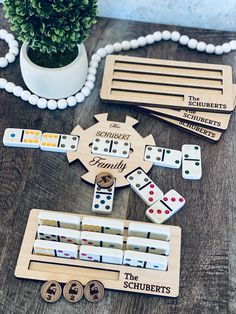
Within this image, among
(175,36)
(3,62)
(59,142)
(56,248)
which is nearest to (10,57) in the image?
(3,62)

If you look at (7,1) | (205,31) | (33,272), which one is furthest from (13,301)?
(205,31)

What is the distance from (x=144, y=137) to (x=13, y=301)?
389 mm

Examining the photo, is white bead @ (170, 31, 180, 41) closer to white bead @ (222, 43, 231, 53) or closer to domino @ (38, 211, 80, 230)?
white bead @ (222, 43, 231, 53)

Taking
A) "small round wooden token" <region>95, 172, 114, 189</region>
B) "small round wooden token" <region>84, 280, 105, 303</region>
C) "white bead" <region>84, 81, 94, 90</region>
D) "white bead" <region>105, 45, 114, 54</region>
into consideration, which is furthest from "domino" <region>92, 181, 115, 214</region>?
"white bead" <region>105, 45, 114, 54</region>

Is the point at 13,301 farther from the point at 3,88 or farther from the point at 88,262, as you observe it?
the point at 3,88

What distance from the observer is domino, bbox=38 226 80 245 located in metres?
0.83

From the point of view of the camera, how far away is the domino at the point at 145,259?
82 centimetres

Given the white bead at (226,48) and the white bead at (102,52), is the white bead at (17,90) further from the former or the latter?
the white bead at (226,48)

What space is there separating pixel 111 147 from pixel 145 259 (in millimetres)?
243

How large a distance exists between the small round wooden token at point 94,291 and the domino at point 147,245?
0.25 ft

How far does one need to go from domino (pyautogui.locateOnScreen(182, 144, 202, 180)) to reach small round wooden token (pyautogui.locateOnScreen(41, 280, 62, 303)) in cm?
31

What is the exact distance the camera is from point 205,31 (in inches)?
46.3

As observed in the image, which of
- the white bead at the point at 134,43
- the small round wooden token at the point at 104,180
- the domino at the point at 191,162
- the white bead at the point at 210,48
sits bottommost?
the domino at the point at 191,162

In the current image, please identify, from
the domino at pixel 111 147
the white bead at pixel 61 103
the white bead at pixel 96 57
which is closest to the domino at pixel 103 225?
the domino at pixel 111 147
